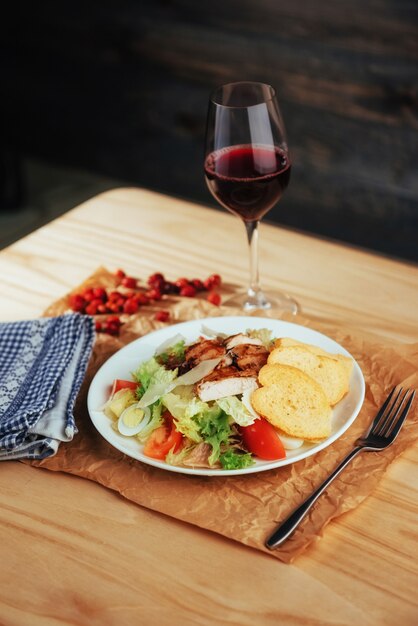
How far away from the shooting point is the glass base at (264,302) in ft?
5.01

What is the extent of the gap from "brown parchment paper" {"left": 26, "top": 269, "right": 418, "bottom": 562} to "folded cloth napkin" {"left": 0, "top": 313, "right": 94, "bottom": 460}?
0.03m

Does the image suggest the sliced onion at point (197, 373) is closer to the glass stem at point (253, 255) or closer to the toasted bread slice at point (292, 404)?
the toasted bread slice at point (292, 404)

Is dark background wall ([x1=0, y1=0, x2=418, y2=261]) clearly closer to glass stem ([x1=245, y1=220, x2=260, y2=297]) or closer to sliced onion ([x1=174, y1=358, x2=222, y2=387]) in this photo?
glass stem ([x1=245, y1=220, x2=260, y2=297])

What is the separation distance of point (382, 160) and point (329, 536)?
232cm

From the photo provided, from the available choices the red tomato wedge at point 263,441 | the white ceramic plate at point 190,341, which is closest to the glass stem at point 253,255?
the white ceramic plate at point 190,341

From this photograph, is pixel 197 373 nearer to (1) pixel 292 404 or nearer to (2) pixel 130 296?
(1) pixel 292 404

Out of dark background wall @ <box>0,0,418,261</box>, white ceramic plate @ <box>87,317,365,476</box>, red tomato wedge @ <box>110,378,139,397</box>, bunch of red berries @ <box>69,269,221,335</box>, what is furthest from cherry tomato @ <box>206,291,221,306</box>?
dark background wall @ <box>0,0,418,261</box>

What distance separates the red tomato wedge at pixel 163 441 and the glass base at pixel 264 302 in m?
0.45

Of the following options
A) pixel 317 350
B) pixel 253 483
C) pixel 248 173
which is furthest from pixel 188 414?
pixel 248 173

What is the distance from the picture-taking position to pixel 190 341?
1.38 meters

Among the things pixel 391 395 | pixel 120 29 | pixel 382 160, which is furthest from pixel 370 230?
pixel 391 395

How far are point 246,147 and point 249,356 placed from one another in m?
0.40

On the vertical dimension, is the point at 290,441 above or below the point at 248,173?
below

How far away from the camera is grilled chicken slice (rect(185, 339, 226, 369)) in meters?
1.20
